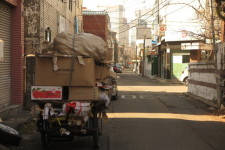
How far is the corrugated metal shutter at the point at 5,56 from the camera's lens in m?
11.9

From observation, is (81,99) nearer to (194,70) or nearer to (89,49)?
(89,49)

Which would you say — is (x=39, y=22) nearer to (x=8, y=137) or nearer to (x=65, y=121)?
(x=65, y=121)

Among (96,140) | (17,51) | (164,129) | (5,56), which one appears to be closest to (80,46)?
(96,140)

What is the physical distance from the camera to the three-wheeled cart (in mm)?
7344

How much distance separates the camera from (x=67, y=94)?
7859 millimetres

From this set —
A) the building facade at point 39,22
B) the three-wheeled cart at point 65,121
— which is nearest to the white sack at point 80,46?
the three-wheeled cart at point 65,121

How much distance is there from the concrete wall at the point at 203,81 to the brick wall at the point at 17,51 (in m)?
8.68

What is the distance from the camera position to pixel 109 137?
9352 mm

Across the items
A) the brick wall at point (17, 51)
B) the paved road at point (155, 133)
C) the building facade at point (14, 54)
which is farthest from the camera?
the brick wall at point (17, 51)

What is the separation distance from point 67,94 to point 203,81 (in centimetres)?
1261

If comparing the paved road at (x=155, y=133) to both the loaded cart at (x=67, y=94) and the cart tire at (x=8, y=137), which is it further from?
the cart tire at (x=8, y=137)

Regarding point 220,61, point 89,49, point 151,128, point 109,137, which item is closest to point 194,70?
point 220,61

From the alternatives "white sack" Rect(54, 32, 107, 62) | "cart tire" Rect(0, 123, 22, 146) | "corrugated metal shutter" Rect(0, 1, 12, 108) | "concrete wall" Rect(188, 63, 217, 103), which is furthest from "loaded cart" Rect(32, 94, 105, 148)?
"concrete wall" Rect(188, 63, 217, 103)

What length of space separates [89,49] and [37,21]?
989 cm
